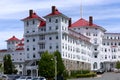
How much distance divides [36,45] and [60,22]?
1227 centimetres

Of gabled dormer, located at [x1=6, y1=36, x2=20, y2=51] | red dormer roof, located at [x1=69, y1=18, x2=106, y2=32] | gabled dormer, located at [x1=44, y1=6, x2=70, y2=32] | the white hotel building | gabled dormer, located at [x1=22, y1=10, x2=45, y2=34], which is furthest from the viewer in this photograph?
gabled dormer, located at [x1=6, y1=36, x2=20, y2=51]

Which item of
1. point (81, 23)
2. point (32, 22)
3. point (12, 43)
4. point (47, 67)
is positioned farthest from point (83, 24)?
point (47, 67)

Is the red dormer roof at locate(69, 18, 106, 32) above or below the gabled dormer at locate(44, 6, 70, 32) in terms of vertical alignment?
above

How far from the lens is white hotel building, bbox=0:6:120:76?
108 m

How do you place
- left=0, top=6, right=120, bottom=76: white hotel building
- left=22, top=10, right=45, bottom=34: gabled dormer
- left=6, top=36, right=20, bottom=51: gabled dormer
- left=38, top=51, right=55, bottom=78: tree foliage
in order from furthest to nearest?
left=6, top=36, right=20, bottom=51: gabled dormer → left=22, top=10, right=45, bottom=34: gabled dormer → left=0, top=6, right=120, bottom=76: white hotel building → left=38, top=51, right=55, bottom=78: tree foliage

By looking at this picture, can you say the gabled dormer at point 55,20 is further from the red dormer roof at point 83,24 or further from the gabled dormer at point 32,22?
the red dormer roof at point 83,24

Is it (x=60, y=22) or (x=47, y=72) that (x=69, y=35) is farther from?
(x=47, y=72)

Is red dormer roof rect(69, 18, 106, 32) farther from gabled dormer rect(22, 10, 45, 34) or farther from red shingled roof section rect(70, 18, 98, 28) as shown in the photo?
gabled dormer rect(22, 10, 45, 34)

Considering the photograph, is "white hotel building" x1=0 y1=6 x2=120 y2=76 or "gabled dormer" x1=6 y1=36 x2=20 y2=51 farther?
"gabled dormer" x1=6 y1=36 x2=20 y2=51

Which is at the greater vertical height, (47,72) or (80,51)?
(80,51)

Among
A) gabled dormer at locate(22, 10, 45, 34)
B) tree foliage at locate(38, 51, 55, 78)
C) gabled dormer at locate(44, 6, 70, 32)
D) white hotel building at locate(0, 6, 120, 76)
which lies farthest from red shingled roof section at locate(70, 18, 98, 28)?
tree foliage at locate(38, 51, 55, 78)

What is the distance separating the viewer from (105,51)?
15725cm

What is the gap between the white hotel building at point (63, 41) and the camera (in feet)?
356

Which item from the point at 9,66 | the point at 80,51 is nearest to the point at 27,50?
the point at 9,66
